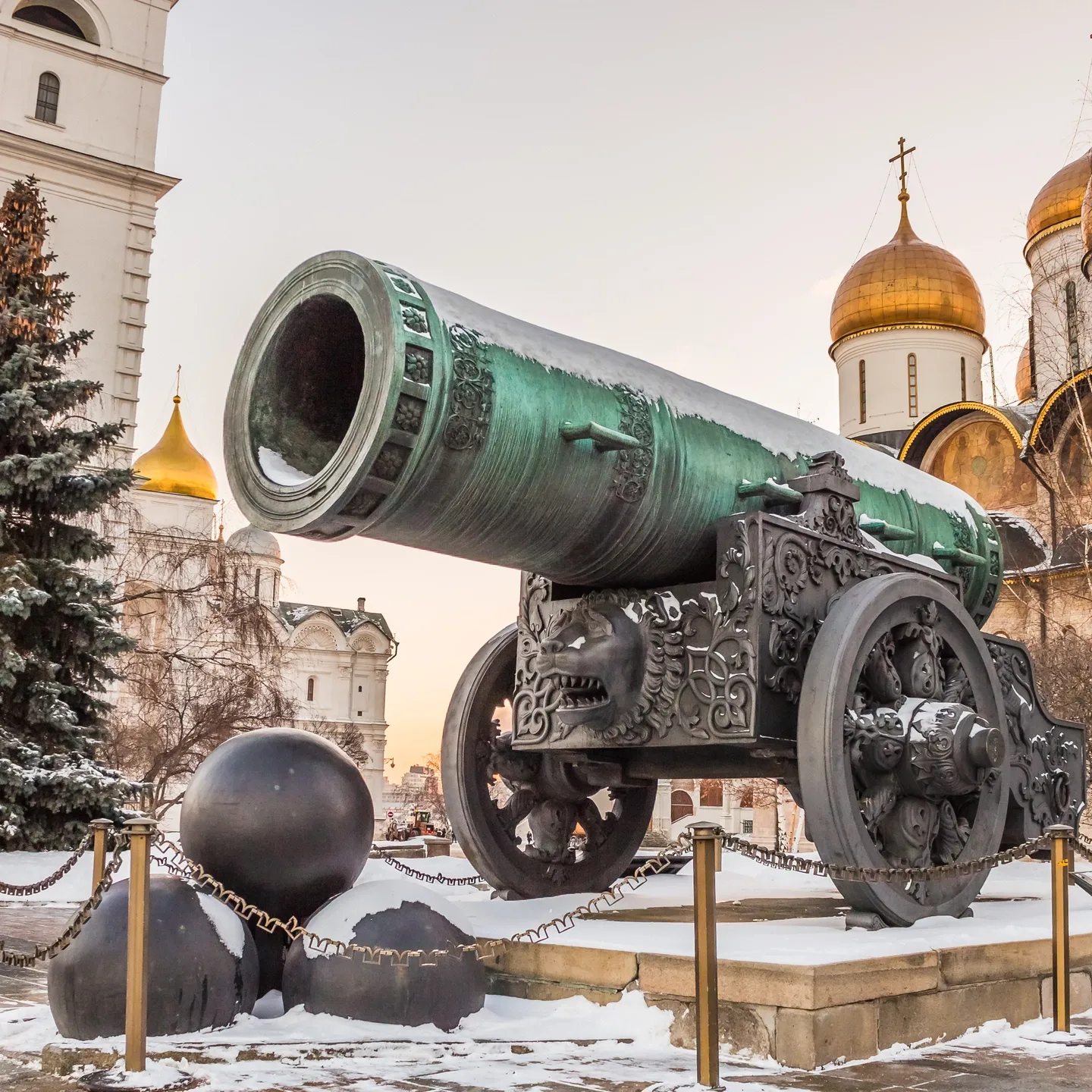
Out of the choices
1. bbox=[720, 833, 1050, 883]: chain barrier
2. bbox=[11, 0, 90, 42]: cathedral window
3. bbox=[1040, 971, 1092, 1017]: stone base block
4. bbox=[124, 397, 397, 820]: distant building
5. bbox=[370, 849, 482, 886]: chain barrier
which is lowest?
bbox=[1040, 971, 1092, 1017]: stone base block

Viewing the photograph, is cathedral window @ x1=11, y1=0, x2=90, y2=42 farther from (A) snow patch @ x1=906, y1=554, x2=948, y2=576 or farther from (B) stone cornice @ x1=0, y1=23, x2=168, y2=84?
(A) snow patch @ x1=906, y1=554, x2=948, y2=576

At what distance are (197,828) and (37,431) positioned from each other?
10.9m

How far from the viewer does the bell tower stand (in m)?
29.2

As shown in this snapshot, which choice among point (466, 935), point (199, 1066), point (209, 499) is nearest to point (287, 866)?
point (466, 935)

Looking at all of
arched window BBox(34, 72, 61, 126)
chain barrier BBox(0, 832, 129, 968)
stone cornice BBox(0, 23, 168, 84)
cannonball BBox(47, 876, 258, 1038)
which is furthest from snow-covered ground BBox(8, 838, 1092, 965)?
stone cornice BBox(0, 23, 168, 84)

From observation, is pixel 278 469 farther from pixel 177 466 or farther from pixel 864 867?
pixel 177 466

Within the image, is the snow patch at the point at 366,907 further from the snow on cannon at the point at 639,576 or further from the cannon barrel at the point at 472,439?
the cannon barrel at the point at 472,439

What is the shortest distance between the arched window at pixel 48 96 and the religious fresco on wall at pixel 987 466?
21276 millimetres

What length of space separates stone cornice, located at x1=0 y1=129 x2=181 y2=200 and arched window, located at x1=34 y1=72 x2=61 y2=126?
999mm

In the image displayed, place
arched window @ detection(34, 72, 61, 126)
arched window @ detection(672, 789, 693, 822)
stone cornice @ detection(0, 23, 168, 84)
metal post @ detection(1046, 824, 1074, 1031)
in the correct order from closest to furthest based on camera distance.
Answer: metal post @ detection(1046, 824, 1074, 1031), stone cornice @ detection(0, 23, 168, 84), arched window @ detection(34, 72, 61, 126), arched window @ detection(672, 789, 693, 822)

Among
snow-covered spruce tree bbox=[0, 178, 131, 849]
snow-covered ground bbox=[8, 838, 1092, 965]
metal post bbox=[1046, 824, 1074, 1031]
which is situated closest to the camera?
snow-covered ground bbox=[8, 838, 1092, 965]

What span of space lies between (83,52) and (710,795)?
33.1 metres

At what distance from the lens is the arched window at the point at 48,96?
3006cm

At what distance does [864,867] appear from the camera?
4.95 m
